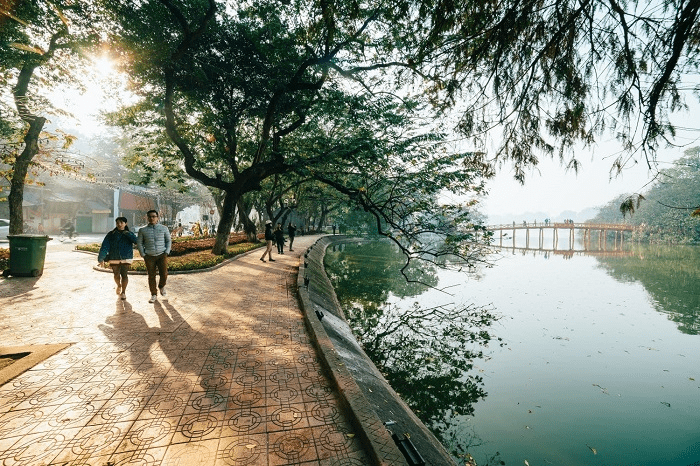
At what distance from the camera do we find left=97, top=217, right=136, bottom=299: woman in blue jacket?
22.7 feet

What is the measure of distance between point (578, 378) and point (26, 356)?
9.99 metres

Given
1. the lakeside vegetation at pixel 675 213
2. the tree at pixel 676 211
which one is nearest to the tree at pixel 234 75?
the lakeside vegetation at pixel 675 213

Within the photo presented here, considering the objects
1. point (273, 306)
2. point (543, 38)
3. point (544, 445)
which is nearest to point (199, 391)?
point (273, 306)

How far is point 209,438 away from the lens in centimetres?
281

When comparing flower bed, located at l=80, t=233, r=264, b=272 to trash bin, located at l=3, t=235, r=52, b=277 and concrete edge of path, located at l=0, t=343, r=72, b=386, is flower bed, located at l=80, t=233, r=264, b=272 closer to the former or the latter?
trash bin, located at l=3, t=235, r=52, b=277

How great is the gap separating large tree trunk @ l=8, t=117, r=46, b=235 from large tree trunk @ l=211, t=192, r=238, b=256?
6660 mm

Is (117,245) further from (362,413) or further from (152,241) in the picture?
(362,413)

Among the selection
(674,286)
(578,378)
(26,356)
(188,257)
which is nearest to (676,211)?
(674,286)

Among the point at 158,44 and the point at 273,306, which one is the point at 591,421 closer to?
the point at 273,306

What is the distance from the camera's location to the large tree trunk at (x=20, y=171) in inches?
441

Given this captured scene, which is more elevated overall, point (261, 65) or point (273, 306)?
point (261, 65)

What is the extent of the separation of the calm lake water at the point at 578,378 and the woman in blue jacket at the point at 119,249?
612 centimetres

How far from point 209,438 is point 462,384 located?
538 cm

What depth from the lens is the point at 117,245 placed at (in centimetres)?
696
